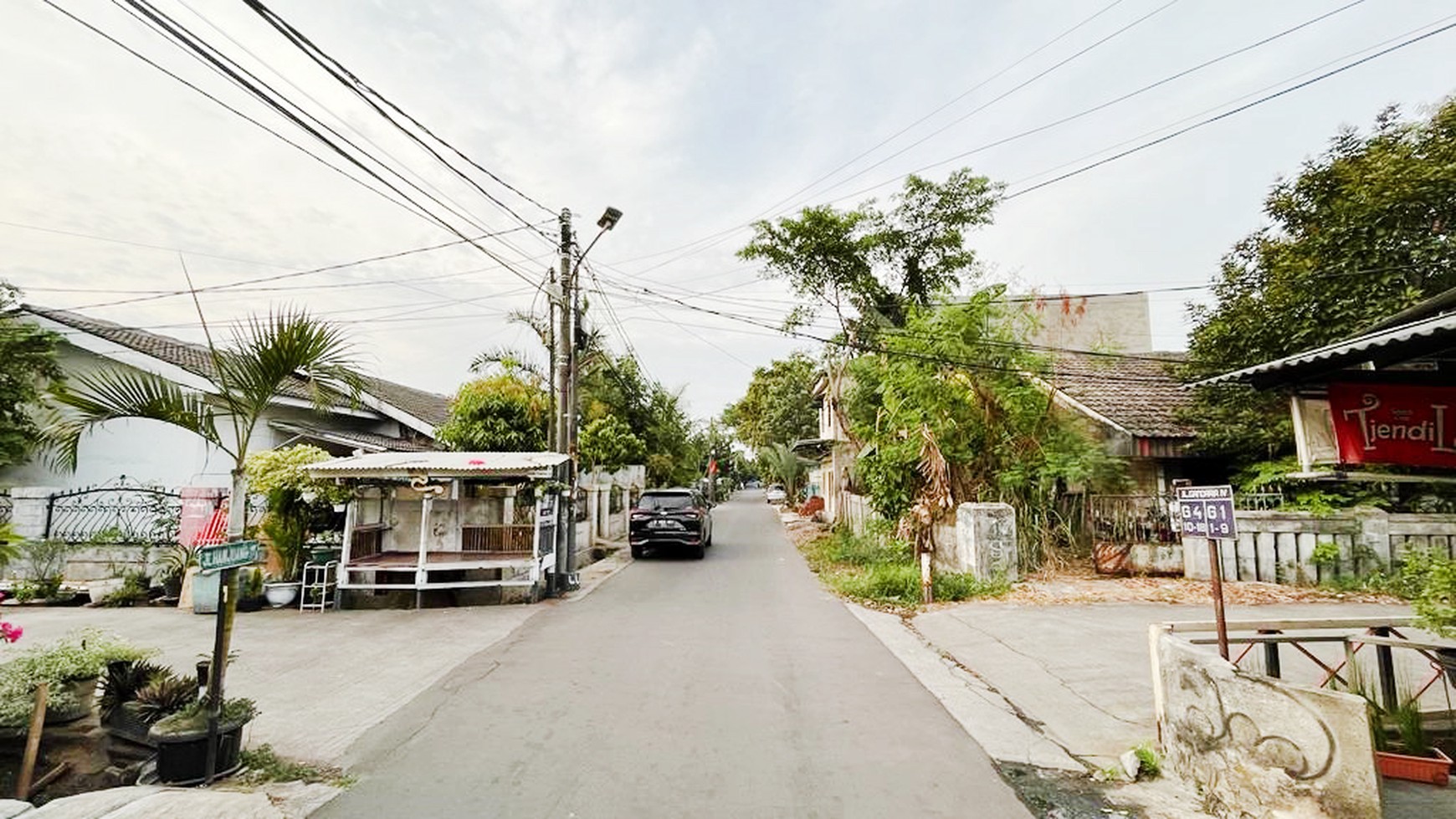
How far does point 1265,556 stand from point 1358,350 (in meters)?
8.73

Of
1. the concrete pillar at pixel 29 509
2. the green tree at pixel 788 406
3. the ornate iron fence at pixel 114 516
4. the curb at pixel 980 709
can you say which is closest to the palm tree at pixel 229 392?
the curb at pixel 980 709

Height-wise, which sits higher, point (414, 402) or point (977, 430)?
point (414, 402)

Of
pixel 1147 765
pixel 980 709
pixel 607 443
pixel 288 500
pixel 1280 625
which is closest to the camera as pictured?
pixel 1147 765

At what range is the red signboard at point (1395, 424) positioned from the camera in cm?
359

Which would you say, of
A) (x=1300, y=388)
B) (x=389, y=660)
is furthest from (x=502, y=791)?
(x=1300, y=388)

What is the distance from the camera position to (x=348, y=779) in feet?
12.3

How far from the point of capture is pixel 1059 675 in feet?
19.1

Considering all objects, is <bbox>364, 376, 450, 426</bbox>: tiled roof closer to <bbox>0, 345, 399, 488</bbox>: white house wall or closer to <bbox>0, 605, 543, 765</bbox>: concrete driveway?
<bbox>0, 345, 399, 488</bbox>: white house wall

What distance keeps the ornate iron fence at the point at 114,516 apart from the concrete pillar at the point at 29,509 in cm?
6

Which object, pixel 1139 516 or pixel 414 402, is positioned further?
pixel 414 402

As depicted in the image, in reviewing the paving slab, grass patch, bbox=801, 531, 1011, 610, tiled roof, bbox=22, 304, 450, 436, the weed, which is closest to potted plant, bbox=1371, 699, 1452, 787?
the weed

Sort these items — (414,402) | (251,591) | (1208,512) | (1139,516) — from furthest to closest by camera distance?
(414,402) < (1139,516) < (251,591) < (1208,512)

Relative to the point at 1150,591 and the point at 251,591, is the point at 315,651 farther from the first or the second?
the point at 1150,591

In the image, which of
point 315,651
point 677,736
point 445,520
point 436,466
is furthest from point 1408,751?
point 445,520
